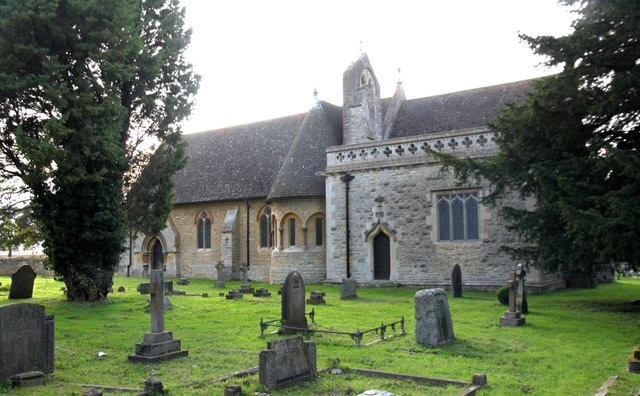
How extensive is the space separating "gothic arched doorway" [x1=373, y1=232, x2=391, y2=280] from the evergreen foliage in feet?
27.6

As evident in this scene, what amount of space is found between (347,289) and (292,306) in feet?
24.0

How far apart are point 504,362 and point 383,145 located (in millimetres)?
A: 14257

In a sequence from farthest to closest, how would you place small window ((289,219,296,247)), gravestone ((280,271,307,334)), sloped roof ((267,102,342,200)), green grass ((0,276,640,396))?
small window ((289,219,296,247)) → sloped roof ((267,102,342,200)) → gravestone ((280,271,307,334)) → green grass ((0,276,640,396))

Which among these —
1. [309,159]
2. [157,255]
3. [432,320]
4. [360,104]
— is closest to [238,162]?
[309,159]

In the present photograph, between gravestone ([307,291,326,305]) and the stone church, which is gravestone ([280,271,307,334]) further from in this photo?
the stone church

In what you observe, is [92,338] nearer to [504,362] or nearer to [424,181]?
[504,362]

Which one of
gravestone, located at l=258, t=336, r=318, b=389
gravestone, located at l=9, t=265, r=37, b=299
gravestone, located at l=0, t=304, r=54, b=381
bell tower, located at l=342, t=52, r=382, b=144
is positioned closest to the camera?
gravestone, located at l=258, t=336, r=318, b=389

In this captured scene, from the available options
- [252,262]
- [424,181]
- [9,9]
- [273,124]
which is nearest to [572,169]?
[424,181]

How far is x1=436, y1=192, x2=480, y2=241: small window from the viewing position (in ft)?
67.2

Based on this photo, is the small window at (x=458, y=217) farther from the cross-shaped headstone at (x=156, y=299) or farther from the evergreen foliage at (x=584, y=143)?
the cross-shaped headstone at (x=156, y=299)

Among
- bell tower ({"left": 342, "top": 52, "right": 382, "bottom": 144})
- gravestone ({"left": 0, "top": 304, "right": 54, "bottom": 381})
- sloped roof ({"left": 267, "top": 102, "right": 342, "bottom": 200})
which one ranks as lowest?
gravestone ({"left": 0, "top": 304, "right": 54, "bottom": 381})

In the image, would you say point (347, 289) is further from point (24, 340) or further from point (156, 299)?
point (24, 340)

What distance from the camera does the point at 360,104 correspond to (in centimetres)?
2591

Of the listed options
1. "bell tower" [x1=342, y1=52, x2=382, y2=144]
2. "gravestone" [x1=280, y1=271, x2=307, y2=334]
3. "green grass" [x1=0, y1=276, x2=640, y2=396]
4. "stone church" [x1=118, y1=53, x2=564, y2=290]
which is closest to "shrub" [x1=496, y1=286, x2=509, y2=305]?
"green grass" [x1=0, y1=276, x2=640, y2=396]
